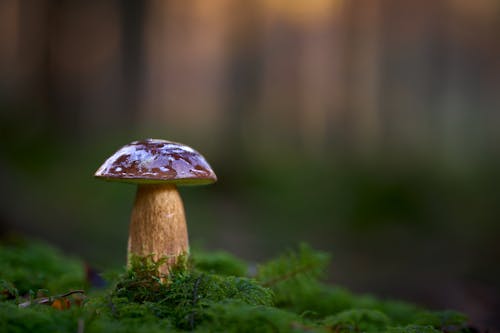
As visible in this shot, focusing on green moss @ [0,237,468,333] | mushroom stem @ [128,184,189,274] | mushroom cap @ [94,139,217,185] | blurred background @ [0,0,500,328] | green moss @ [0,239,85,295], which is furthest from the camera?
blurred background @ [0,0,500,328]

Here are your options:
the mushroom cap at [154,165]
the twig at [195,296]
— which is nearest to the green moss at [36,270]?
the mushroom cap at [154,165]

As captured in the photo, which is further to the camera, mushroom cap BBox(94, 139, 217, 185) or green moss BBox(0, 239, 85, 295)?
green moss BBox(0, 239, 85, 295)

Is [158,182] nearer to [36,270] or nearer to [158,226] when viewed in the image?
[158,226]

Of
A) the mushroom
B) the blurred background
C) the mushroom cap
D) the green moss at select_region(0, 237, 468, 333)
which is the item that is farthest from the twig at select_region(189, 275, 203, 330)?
the blurred background

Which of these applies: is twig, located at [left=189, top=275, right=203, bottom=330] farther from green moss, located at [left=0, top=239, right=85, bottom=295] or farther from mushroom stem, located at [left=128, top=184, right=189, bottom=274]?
green moss, located at [left=0, top=239, right=85, bottom=295]

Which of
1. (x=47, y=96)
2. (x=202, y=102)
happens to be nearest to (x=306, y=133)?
(x=202, y=102)

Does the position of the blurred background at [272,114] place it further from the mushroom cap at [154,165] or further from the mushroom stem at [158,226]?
the mushroom cap at [154,165]

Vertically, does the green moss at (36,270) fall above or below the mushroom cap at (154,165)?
below
